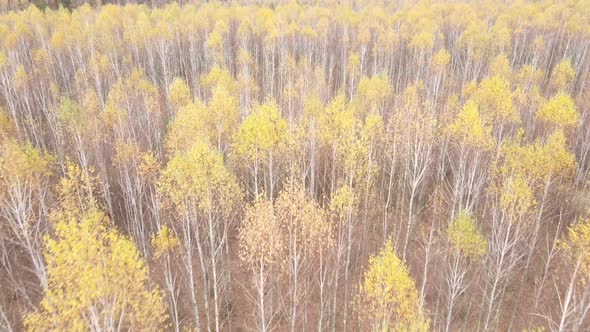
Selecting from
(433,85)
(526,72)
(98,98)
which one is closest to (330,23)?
(433,85)

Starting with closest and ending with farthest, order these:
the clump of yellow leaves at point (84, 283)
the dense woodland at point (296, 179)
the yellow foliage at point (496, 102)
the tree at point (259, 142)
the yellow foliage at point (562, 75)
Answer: the clump of yellow leaves at point (84, 283), the dense woodland at point (296, 179), the tree at point (259, 142), the yellow foliage at point (496, 102), the yellow foliage at point (562, 75)

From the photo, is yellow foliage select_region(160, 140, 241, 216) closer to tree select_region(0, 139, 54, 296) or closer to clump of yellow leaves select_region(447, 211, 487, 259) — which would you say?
tree select_region(0, 139, 54, 296)

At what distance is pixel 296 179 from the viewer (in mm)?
35000

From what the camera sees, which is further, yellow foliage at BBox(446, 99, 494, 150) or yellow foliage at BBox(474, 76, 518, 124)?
yellow foliage at BBox(474, 76, 518, 124)

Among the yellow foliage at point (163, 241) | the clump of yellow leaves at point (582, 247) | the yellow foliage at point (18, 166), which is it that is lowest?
the yellow foliage at point (163, 241)

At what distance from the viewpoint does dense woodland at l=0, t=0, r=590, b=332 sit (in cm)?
2016

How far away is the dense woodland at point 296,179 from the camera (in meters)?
20.2

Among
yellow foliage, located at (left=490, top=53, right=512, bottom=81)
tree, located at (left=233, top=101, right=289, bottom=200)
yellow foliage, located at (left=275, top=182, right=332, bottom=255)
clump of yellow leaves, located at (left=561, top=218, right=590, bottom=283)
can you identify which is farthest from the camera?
yellow foliage, located at (left=490, top=53, right=512, bottom=81)

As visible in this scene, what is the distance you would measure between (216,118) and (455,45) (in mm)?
55497

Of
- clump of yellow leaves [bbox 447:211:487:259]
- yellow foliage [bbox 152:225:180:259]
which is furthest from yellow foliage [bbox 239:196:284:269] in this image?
clump of yellow leaves [bbox 447:211:487:259]

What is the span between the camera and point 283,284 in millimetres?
28672

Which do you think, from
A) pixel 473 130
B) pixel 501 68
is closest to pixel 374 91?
pixel 501 68

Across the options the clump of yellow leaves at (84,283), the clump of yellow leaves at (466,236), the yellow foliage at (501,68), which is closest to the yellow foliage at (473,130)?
the clump of yellow leaves at (466,236)

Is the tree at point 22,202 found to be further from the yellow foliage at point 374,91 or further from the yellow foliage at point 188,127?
the yellow foliage at point 374,91
